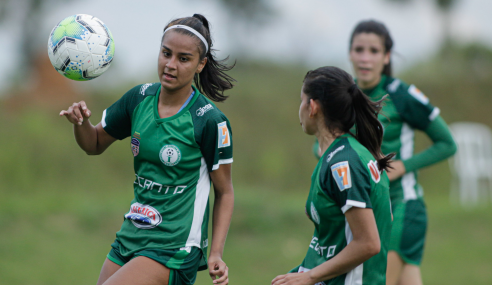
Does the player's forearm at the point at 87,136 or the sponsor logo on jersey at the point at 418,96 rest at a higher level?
the sponsor logo on jersey at the point at 418,96

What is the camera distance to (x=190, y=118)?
2934mm

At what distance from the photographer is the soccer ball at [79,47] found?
2.95m

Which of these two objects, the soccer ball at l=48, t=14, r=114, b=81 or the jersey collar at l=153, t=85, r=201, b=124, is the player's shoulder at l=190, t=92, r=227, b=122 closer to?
the jersey collar at l=153, t=85, r=201, b=124

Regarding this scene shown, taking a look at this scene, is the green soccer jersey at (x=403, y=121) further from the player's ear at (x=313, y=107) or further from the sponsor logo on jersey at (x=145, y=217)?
the sponsor logo on jersey at (x=145, y=217)

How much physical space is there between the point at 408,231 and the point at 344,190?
5.68ft

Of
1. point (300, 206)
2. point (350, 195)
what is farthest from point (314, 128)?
point (300, 206)

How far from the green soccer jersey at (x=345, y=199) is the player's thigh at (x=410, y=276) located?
1390 millimetres

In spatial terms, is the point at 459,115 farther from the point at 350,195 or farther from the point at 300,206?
the point at 350,195

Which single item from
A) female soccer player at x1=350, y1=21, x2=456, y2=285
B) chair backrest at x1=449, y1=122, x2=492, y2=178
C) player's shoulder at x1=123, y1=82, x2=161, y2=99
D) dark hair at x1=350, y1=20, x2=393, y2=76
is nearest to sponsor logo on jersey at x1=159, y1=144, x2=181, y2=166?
player's shoulder at x1=123, y1=82, x2=161, y2=99

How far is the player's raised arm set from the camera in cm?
291

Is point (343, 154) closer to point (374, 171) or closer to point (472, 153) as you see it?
point (374, 171)

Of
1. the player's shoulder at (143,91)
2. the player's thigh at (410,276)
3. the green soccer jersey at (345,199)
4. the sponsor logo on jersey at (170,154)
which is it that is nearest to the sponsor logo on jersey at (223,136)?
the sponsor logo on jersey at (170,154)

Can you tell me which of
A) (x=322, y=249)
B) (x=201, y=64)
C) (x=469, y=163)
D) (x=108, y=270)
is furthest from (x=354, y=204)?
(x=469, y=163)

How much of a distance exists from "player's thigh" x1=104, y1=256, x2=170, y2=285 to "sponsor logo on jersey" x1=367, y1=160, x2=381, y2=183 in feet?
3.88
